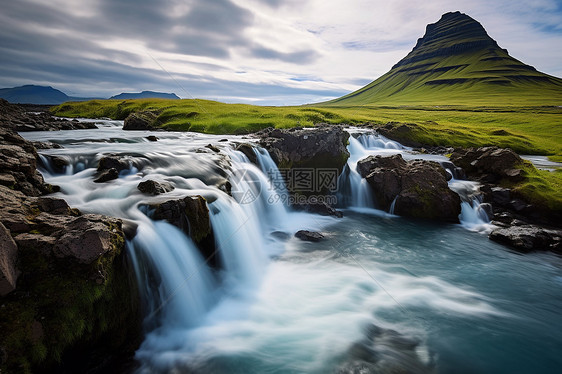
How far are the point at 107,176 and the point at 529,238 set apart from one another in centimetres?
2135

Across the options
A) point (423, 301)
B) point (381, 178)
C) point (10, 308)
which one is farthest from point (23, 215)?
point (381, 178)

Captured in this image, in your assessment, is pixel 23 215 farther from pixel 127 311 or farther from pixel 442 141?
pixel 442 141

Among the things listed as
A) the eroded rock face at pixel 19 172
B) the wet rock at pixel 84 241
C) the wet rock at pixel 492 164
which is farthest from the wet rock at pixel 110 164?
the wet rock at pixel 492 164

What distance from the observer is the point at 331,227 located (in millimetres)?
17781

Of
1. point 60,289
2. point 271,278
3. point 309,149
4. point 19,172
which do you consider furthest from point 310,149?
point 60,289

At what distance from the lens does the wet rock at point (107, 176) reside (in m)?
11.8

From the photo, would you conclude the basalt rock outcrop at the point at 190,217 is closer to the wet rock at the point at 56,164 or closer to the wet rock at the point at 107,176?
the wet rock at the point at 107,176

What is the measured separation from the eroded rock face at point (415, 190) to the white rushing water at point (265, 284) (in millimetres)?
1613

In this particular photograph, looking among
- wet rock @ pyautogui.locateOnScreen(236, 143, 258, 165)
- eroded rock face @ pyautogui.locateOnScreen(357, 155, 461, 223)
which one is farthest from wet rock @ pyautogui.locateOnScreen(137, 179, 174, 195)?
eroded rock face @ pyautogui.locateOnScreen(357, 155, 461, 223)

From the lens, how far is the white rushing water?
25.6 feet

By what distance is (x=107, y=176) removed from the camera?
39.3 ft

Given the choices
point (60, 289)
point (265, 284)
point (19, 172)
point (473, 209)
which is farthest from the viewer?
point (473, 209)

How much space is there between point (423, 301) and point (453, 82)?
207934 mm

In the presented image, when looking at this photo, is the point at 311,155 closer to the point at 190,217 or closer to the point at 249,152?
the point at 249,152
